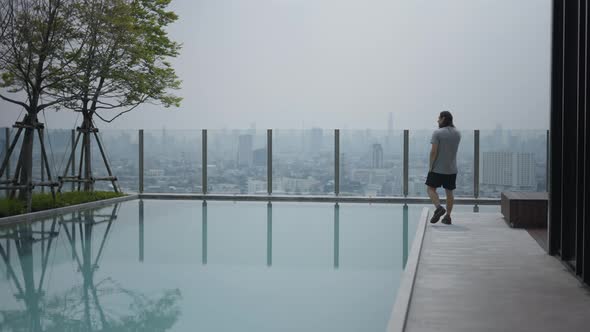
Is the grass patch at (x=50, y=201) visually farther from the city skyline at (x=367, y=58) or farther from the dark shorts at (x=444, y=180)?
the dark shorts at (x=444, y=180)

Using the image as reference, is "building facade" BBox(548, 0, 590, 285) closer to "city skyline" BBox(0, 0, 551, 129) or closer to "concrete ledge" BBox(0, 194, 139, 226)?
"concrete ledge" BBox(0, 194, 139, 226)

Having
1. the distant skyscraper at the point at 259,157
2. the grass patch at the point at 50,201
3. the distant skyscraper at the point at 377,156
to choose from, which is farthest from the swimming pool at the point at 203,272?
the distant skyscraper at the point at 259,157

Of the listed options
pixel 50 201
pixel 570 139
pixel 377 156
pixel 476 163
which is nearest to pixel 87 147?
pixel 50 201

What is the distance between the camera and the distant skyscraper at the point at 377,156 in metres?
14.0

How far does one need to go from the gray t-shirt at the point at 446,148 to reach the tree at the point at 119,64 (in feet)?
21.3

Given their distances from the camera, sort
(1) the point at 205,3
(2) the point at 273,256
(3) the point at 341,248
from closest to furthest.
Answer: (2) the point at 273,256, (3) the point at 341,248, (1) the point at 205,3

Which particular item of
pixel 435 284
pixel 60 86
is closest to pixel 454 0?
pixel 60 86

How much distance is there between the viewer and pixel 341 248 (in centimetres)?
773

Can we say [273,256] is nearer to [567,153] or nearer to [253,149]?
[567,153]

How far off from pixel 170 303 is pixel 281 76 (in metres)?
18.9

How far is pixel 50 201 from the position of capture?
11.2 meters

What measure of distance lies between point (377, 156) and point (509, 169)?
9.01ft

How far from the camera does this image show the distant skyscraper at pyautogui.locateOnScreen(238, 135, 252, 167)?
573 inches

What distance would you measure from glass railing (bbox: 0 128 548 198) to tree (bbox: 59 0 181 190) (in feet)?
2.89
